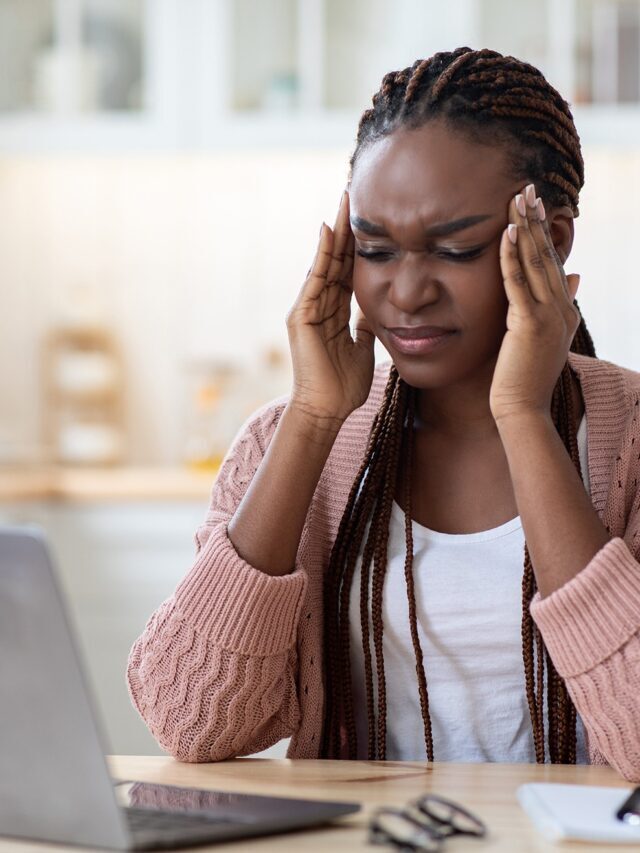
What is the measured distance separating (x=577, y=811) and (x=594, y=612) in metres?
0.24

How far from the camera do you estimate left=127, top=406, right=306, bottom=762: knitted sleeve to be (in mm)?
1173

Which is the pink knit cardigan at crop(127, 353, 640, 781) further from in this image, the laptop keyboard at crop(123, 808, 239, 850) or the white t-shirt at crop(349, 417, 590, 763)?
the laptop keyboard at crop(123, 808, 239, 850)

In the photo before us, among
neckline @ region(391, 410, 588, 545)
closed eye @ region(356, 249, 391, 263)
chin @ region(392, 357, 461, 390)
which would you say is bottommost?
neckline @ region(391, 410, 588, 545)

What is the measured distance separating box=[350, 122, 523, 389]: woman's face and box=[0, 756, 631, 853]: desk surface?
40 centimetres

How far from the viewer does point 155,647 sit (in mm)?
1203

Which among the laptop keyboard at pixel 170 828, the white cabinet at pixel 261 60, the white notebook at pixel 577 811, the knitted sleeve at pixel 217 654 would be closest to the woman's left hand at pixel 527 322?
the knitted sleeve at pixel 217 654

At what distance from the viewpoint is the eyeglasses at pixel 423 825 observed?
2.64ft

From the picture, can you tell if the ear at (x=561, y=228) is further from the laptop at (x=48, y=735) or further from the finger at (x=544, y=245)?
the laptop at (x=48, y=735)

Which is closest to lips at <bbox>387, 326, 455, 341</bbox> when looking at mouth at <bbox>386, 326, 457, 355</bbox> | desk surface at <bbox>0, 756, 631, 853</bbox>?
mouth at <bbox>386, 326, 457, 355</bbox>

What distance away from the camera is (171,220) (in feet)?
11.6

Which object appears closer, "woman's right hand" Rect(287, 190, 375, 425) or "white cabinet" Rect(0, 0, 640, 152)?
Answer: "woman's right hand" Rect(287, 190, 375, 425)

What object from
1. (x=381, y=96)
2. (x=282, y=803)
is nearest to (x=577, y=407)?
(x=381, y=96)

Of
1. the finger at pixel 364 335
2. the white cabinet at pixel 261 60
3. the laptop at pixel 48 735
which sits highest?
the white cabinet at pixel 261 60

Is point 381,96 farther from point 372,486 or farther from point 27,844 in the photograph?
point 27,844
